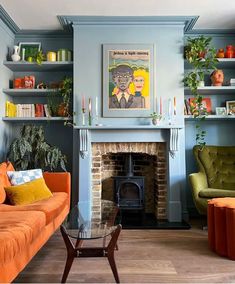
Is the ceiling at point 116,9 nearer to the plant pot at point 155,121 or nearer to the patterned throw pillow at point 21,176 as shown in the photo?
the plant pot at point 155,121

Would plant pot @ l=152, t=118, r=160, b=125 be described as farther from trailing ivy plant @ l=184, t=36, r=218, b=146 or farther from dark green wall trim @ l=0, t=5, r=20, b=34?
dark green wall trim @ l=0, t=5, r=20, b=34

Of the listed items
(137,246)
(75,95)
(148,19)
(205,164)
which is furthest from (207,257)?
(148,19)

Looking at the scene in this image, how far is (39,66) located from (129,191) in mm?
2305

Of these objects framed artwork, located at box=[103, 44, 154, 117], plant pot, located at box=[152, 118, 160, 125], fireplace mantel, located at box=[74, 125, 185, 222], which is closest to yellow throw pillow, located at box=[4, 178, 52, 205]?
fireplace mantel, located at box=[74, 125, 185, 222]

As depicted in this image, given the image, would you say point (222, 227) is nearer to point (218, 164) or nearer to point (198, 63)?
point (218, 164)

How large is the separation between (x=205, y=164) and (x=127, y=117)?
1.30m

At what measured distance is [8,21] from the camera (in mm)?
4074

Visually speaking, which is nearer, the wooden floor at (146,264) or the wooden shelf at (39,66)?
the wooden floor at (146,264)

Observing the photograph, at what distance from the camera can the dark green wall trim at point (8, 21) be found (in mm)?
3836

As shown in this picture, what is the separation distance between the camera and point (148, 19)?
4059 millimetres

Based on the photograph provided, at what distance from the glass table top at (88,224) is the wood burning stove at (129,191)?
3.74ft

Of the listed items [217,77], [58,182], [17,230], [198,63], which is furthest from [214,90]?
[17,230]

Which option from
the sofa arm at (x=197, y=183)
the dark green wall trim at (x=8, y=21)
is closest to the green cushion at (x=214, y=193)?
the sofa arm at (x=197, y=183)

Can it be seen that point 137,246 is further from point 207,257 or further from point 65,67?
point 65,67
